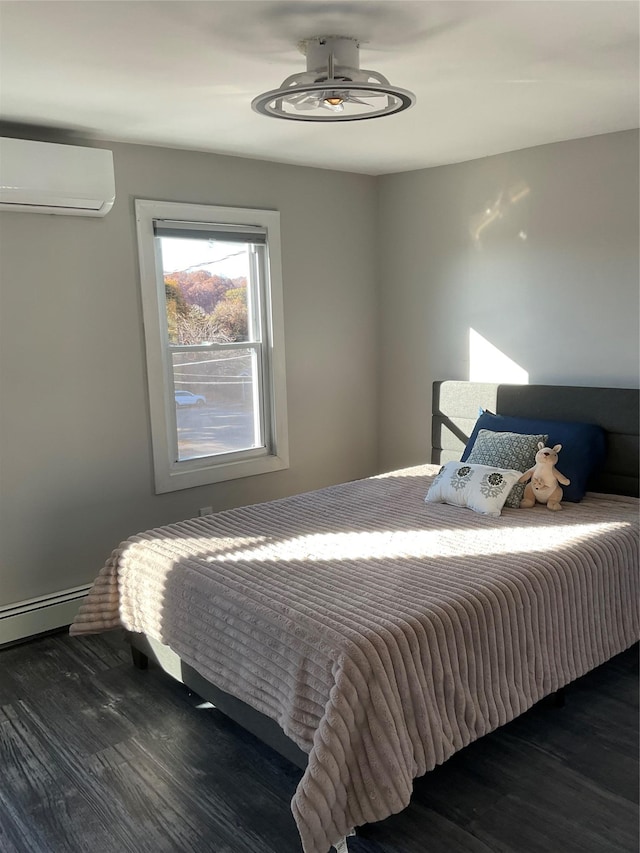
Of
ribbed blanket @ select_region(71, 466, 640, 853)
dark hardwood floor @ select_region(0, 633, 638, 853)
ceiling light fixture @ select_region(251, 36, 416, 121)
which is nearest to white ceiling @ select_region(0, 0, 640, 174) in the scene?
ceiling light fixture @ select_region(251, 36, 416, 121)

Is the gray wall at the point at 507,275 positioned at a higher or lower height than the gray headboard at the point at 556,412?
higher

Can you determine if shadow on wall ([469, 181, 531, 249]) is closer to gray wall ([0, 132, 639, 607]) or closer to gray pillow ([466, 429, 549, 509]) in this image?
gray wall ([0, 132, 639, 607])

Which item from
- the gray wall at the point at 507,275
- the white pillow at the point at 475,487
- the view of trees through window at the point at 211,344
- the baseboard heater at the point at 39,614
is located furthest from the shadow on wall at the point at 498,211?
the baseboard heater at the point at 39,614

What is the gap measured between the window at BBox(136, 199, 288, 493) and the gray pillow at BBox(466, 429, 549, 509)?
1.29 metres

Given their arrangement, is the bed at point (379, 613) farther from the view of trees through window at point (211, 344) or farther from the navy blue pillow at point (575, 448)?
the view of trees through window at point (211, 344)

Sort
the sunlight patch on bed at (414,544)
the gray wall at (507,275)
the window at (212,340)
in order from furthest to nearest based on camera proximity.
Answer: the window at (212,340) < the gray wall at (507,275) < the sunlight patch on bed at (414,544)

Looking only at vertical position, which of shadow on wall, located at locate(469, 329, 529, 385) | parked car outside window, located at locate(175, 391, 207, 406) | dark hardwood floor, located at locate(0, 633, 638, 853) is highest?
shadow on wall, located at locate(469, 329, 529, 385)

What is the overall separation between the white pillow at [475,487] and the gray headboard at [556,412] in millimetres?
535

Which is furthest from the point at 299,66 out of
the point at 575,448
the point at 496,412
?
the point at 496,412

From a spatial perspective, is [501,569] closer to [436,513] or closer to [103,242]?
[436,513]

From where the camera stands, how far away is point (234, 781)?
2.47 metres

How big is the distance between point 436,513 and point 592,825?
1436 millimetres

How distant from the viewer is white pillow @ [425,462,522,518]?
334cm

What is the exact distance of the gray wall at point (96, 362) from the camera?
11.3ft
